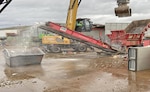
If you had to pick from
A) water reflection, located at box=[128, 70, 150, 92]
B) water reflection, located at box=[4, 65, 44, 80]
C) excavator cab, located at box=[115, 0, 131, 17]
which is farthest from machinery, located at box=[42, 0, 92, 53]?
excavator cab, located at box=[115, 0, 131, 17]

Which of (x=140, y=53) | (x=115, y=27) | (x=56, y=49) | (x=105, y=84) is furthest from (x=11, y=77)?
(x=115, y=27)

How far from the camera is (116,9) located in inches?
250

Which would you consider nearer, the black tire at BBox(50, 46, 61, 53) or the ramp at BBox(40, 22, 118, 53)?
the ramp at BBox(40, 22, 118, 53)

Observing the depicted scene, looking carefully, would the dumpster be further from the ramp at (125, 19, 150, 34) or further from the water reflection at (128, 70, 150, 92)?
the ramp at (125, 19, 150, 34)

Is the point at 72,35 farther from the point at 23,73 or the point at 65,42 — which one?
the point at 23,73

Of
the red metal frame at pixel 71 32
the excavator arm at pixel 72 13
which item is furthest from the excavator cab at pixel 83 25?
the red metal frame at pixel 71 32

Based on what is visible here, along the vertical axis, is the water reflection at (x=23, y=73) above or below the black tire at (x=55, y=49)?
above

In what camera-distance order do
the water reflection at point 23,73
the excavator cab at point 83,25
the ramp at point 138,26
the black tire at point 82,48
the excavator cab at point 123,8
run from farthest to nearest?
the black tire at point 82,48
the excavator cab at point 83,25
the ramp at point 138,26
the water reflection at point 23,73
the excavator cab at point 123,8

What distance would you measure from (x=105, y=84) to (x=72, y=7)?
31.2ft

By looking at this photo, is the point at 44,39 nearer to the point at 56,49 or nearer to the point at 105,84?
the point at 56,49

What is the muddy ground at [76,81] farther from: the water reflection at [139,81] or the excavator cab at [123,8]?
the excavator cab at [123,8]

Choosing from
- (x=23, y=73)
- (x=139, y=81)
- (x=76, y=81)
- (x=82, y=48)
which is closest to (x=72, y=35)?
(x=23, y=73)

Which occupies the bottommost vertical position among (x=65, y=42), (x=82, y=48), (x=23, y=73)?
(x=82, y=48)

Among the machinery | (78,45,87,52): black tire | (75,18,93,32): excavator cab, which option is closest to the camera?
(75,18,93,32): excavator cab
